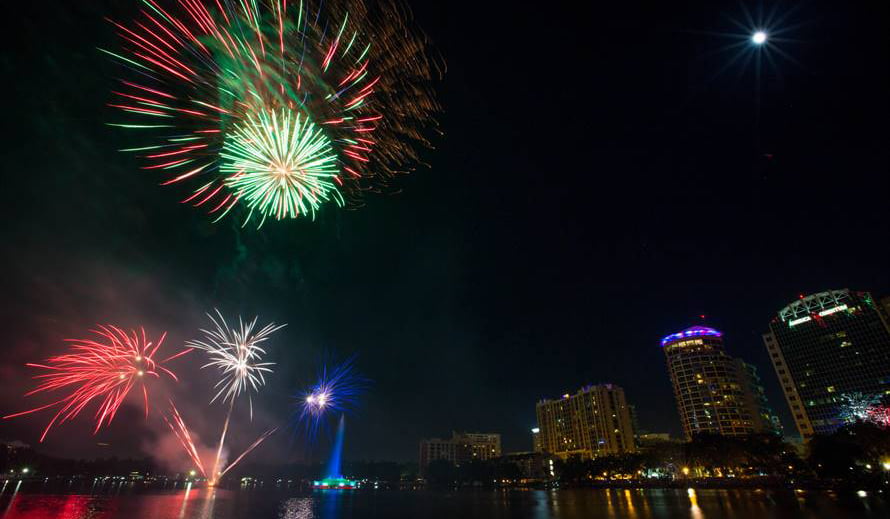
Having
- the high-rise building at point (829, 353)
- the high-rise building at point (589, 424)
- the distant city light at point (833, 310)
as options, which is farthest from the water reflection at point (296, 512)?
the distant city light at point (833, 310)

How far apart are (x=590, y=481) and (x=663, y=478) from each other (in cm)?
2148

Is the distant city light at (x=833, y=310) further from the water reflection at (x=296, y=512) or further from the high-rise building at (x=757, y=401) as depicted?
the water reflection at (x=296, y=512)

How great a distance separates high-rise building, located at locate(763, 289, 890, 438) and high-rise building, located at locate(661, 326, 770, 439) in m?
15.4

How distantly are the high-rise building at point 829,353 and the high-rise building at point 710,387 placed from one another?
15.4m

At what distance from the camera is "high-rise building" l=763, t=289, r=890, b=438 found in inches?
4126

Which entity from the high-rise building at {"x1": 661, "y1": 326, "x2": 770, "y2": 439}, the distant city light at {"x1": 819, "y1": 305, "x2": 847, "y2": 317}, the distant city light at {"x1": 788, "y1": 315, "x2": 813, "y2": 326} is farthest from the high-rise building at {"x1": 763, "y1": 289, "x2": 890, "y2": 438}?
the high-rise building at {"x1": 661, "y1": 326, "x2": 770, "y2": 439}

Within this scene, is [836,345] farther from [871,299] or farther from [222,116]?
[222,116]

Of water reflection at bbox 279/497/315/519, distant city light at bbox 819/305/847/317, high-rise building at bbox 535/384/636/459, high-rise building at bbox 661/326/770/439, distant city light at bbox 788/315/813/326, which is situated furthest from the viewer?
high-rise building at bbox 535/384/636/459

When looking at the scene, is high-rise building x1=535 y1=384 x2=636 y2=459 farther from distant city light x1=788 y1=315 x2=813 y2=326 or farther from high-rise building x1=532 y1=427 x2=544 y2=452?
distant city light x1=788 y1=315 x2=813 y2=326

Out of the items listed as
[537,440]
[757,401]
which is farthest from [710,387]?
[537,440]

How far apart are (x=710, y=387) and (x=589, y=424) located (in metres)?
45.4

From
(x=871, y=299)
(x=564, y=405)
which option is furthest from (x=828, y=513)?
(x=564, y=405)

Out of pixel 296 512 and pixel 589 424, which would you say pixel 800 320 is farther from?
pixel 296 512

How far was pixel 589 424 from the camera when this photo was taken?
157875 mm
